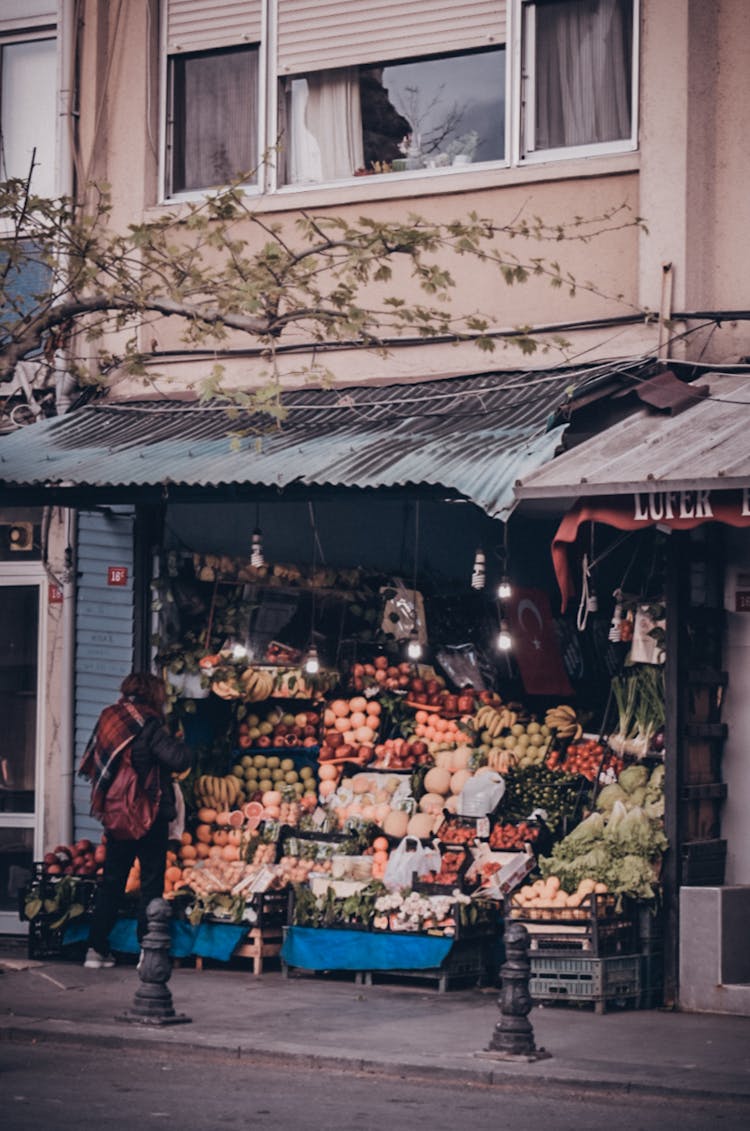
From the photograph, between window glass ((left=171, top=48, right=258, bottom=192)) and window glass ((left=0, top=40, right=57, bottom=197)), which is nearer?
window glass ((left=171, top=48, right=258, bottom=192))

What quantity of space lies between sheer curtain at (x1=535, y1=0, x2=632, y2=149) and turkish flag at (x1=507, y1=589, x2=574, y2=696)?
3.40 meters

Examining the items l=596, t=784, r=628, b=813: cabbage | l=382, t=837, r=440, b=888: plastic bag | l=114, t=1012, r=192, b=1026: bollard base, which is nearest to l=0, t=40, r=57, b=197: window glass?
l=382, t=837, r=440, b=888: plastic bag

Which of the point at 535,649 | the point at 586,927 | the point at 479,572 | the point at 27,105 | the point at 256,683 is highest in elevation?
the point at 27,105

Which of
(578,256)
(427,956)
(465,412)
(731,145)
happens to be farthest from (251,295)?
(427,956)

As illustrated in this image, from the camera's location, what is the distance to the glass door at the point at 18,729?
14859mm

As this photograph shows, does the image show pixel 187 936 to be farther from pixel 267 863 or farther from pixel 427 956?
pixel 427 956

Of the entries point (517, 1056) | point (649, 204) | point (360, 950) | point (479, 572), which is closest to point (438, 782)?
point (360, 950)

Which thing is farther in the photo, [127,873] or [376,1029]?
[127,873]

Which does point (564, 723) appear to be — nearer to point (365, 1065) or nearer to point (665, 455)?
point (665, 455)

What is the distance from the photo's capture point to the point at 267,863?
13391mm

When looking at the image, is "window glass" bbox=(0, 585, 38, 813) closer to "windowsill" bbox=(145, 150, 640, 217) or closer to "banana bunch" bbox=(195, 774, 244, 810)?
"banana bunch" bbox=(195, 774, 244, 810)

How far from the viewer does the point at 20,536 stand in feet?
49.2

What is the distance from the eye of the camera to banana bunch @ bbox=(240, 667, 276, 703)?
13.8 m

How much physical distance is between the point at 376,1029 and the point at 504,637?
3082mm
